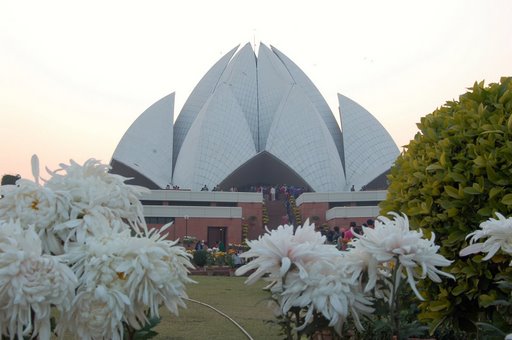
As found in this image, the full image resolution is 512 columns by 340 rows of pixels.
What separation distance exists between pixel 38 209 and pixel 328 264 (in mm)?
784

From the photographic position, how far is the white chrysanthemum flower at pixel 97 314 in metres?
1.35

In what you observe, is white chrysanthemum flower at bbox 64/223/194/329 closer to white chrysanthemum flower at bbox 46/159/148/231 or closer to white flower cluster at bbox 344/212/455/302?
white chrysanthemum flower at bbox 46/159/148/231

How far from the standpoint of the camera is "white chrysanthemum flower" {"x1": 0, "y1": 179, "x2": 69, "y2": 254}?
61.0 inches

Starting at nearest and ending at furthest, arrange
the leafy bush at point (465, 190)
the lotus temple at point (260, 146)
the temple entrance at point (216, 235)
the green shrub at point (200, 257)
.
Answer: the leafy bush at point (465, 190)
the green shrub at point (200, 257)
the temple entrance at point (216, 235)
the lotus temple at point (260, 146)

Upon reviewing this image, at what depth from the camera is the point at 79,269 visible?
145 centimetres

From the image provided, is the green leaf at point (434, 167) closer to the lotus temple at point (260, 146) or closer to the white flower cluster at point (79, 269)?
the white flower cluster at point (79, 269)

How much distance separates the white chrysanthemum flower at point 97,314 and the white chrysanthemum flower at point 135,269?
22 mm

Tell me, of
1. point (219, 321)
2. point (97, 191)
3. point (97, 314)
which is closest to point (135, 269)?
point (97, 314)

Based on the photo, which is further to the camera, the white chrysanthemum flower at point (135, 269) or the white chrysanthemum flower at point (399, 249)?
the white chrysanthemum flower at point (399, 249)

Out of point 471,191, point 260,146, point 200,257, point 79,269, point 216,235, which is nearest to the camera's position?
point 79,269

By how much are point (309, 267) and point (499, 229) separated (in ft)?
2.09

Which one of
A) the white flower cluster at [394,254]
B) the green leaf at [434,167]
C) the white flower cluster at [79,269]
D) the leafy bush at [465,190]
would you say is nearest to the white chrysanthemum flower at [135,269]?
the white flower cluster at [79,269]

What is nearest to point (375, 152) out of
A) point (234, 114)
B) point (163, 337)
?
→ point (234, 114)

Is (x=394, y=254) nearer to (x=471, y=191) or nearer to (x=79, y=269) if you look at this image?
(x=79, y=269)
